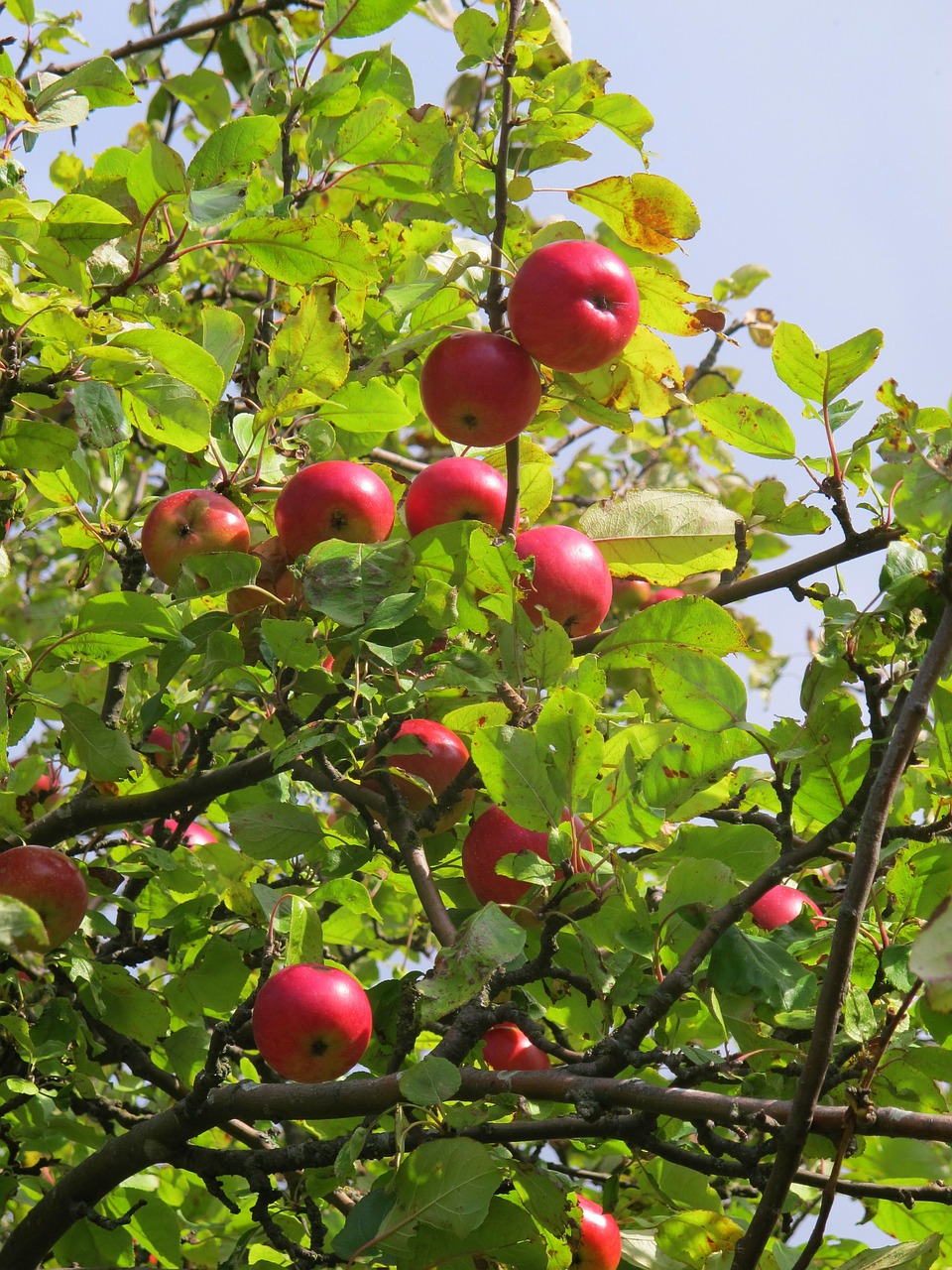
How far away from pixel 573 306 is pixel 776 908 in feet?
2.96

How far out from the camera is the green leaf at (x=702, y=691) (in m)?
1.44

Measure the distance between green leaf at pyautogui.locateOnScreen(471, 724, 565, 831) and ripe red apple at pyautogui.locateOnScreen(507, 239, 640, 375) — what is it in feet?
2.19

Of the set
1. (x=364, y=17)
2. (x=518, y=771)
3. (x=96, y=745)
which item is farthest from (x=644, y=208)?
(x=96, y=745)

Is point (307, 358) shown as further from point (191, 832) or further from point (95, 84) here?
point (191, 832)

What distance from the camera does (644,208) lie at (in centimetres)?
194

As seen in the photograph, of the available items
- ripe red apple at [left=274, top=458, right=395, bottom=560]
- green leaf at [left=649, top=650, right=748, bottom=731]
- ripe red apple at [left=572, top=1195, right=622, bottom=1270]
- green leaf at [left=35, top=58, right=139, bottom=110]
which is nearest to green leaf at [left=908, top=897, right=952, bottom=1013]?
green leaf at [left=649, top=650, right=748, bottom=731]

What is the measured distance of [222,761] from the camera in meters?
2.63

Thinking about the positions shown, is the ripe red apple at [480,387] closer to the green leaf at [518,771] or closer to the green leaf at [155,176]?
the green leaf at [155,176]

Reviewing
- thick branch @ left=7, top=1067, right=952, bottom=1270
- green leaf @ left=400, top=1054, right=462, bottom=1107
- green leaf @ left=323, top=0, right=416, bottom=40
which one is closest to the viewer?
thick branch @ left=7, top=1067, right=952, bottom=1270

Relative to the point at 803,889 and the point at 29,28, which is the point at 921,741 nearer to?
the point at 803,889

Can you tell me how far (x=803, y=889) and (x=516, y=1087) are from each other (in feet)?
2.42

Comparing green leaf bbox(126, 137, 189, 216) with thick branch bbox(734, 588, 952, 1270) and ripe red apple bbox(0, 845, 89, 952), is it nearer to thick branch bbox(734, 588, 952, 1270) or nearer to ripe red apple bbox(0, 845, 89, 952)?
ripe red apple bbox(0, 845, 89, 952)

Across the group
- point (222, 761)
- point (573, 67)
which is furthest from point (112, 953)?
point (573, 67)

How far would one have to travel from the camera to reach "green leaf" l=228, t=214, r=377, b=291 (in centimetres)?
183
